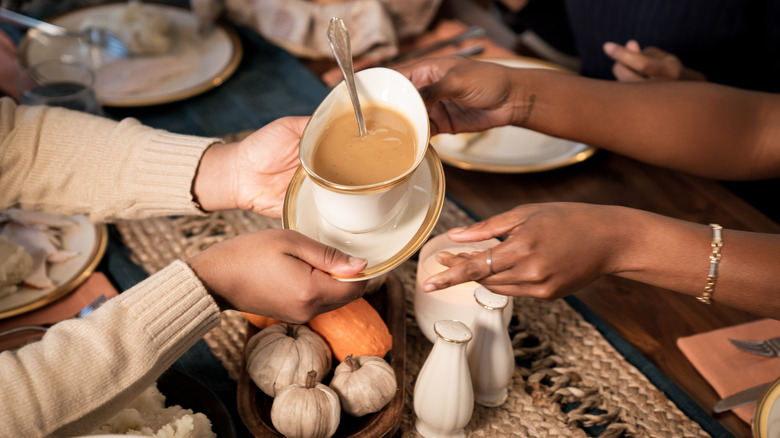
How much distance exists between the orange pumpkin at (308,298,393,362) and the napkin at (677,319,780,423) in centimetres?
56

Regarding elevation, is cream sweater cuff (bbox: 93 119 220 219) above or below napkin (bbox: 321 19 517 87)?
below

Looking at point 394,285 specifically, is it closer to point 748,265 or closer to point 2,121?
point 748,265

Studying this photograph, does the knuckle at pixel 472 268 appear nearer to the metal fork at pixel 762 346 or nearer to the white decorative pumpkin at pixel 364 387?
the white decorative pumpkin at pixel 364 387

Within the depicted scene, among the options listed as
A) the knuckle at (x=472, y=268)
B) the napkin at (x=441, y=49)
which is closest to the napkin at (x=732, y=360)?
the knuckle at (x=472, y=268)

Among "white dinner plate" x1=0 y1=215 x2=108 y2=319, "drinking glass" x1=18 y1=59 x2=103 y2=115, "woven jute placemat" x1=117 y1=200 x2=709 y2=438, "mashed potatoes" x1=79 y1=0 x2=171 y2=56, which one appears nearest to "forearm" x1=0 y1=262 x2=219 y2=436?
"woven jute placemat" x1=117 y1=200 x2=709 y2=438

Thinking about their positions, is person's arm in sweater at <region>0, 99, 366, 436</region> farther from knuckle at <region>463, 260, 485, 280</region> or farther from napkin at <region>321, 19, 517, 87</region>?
napkin at <region>321, 19, 517, 87</region>

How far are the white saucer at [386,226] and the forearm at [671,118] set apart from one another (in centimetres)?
39

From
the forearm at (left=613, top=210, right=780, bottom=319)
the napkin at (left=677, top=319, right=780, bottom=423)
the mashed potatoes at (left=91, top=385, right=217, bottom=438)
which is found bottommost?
the mashed potatoes at (left=91, top=385, right=217, bottom=438)

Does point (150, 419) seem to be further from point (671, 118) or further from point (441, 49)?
point (441, 49)

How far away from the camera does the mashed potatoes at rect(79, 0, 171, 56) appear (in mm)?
1781

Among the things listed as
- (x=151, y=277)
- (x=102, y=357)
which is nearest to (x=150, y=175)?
(x=151, y=277)

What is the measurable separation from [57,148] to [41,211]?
5.4 inches

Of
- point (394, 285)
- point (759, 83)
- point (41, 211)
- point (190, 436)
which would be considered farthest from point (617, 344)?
point (41, 211)

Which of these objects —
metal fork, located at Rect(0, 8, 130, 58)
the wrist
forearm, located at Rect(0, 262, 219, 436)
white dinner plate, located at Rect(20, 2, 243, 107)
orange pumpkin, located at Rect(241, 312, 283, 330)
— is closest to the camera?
forearm, located at Rect(0, 262, 219, 436)
